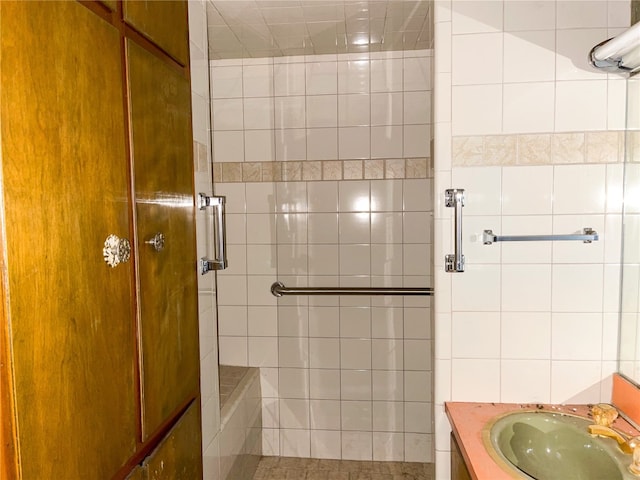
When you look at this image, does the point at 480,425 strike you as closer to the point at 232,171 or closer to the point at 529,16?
the point at 529,16

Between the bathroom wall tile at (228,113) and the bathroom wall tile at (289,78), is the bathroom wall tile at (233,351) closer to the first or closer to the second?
the bathroom wall tile at (228,113)

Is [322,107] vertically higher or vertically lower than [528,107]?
higher

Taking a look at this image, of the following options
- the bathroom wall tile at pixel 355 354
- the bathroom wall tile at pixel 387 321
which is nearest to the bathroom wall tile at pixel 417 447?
the bathroom wall tile at pixel 355 354

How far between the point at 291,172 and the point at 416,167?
690 millimetres

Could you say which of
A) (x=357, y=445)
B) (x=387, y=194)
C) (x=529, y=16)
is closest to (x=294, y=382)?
(x=357, y=445)

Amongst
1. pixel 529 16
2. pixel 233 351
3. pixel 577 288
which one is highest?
pixel 529 16

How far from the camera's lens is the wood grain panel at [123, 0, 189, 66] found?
1.23 m

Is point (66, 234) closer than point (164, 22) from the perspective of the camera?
Yes

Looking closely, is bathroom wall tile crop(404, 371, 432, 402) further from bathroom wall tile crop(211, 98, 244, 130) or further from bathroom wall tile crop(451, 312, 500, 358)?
bathroom wall tile crop(211, 98, 244, 130)

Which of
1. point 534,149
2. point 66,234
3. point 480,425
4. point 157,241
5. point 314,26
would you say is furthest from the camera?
point 314,26

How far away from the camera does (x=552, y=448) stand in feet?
5.08

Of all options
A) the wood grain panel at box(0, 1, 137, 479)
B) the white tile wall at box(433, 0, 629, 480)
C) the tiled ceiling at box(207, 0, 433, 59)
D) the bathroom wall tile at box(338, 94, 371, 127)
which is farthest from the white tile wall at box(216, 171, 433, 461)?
the wood grain panel at box(0, 1, 137, 479)

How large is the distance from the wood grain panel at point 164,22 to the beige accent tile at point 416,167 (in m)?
1.33

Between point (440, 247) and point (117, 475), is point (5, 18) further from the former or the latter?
point (440, 247)
